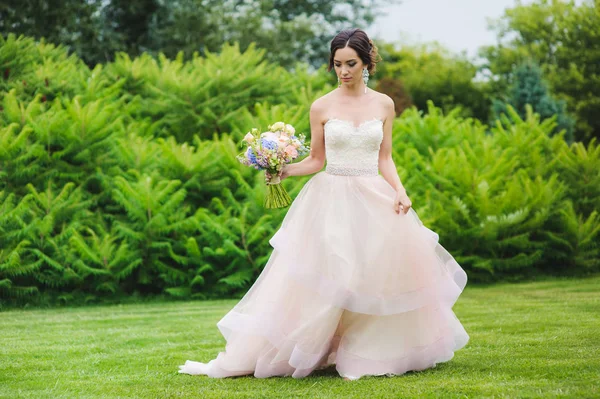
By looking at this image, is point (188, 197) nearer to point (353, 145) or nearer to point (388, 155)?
point (388, 155)

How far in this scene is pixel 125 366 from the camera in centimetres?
583

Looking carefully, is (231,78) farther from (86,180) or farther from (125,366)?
(125,366)

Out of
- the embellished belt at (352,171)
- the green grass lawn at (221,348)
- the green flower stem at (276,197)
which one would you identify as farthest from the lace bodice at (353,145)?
the green grass lawn at (221,348)

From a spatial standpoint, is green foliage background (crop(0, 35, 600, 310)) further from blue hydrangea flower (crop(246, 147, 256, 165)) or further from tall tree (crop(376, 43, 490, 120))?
tall tree (crop(376, 43, 490, 120))

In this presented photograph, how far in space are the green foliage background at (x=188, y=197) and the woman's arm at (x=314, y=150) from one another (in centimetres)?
518

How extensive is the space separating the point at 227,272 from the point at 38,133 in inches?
132

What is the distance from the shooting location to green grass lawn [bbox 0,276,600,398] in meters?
4.61

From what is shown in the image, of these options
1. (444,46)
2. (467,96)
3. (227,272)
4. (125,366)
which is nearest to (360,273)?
(125,366)

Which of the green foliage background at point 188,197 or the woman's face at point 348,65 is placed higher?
the woman's face at point 348,65

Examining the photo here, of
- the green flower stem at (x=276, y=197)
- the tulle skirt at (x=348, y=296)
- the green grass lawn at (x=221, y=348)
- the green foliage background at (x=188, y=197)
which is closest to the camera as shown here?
the green grass lawn at (x=221, y=348)

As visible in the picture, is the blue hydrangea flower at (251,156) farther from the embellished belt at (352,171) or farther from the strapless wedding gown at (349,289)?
the embellished belt at (352,171)

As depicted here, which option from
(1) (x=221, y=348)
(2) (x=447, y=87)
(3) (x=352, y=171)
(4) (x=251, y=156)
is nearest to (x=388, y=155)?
(3) (x=352, y=171)

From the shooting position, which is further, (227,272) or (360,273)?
(227,272)

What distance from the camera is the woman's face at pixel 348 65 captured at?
207 inches
